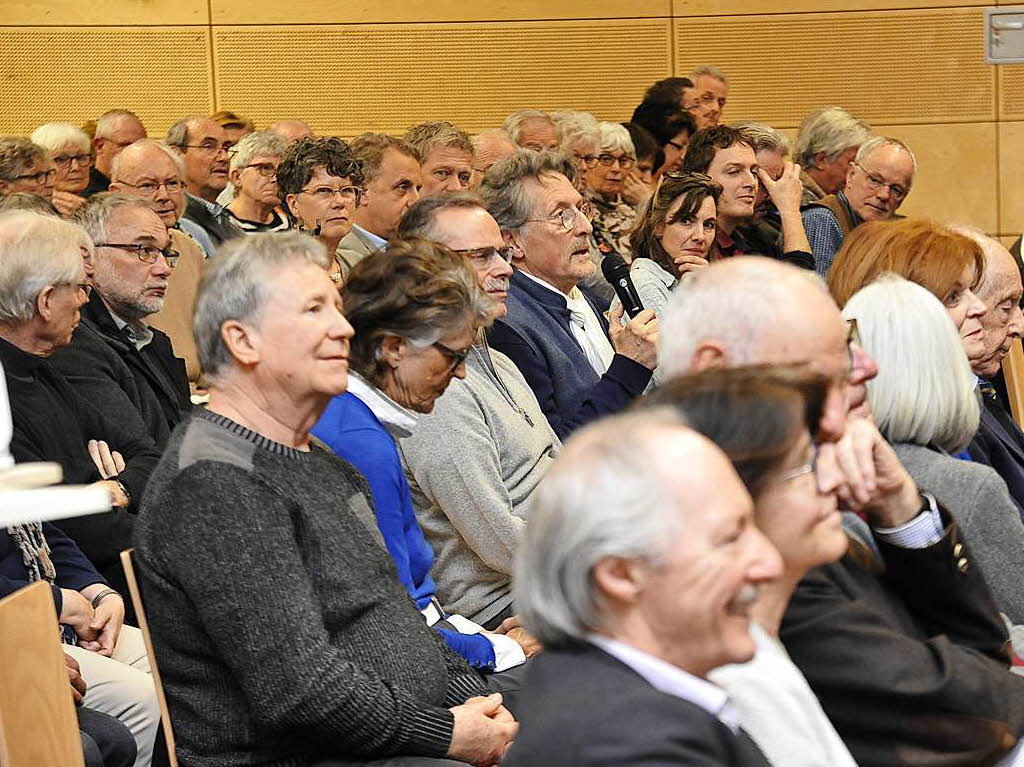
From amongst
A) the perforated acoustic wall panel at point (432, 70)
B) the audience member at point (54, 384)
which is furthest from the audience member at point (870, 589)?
the perforated acoustic wall panel at point (432, 70)

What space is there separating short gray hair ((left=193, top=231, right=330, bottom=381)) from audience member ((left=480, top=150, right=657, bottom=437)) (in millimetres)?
1304

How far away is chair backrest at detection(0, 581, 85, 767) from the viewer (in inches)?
73.8

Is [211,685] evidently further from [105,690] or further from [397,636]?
[105,690]

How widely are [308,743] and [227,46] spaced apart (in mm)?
6128

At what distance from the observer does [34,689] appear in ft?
6.46

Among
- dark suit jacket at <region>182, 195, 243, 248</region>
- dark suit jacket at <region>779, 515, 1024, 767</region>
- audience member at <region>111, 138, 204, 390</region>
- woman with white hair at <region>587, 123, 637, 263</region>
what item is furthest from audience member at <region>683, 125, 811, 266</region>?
dark suit jacket at <region>779, 515, 1024, 767</region>

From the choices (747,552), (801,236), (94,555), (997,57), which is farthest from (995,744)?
(997,57)

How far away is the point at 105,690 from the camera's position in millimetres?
2738

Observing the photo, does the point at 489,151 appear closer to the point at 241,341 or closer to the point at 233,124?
the point at 233,124

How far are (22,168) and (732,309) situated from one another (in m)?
3.91

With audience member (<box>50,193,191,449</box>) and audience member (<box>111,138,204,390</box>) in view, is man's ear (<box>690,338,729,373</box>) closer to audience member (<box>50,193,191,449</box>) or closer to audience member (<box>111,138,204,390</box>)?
audience member (<box>50,193,191,449</box>)

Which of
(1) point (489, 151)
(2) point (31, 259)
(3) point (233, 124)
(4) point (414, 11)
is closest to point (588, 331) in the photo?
(2) point (31, 259)

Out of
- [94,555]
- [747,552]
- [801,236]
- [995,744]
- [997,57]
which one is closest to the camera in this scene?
[747,552]

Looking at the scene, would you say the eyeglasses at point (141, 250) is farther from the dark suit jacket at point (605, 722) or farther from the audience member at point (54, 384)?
the dark suit jacket at point (605, 722)
